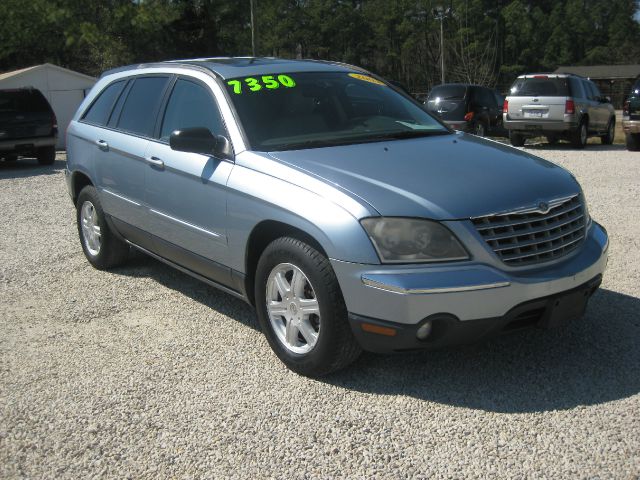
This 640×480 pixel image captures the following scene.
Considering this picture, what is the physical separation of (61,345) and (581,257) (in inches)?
130

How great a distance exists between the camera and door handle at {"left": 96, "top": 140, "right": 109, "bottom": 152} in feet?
20.1

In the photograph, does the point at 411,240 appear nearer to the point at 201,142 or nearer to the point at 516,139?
the point at 201,142

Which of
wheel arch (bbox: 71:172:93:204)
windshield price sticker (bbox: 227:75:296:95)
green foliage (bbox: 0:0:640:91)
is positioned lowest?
green foliage (bbox: 0:0:640:91)

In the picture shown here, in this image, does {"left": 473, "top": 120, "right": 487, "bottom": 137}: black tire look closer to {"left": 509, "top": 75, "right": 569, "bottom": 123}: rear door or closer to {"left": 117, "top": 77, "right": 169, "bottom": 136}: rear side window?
{"left": 509, "top": 75, "right": 569, "bottom": 123}: rear door

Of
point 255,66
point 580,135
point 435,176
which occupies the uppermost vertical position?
point 255,66

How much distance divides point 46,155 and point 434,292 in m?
16.4

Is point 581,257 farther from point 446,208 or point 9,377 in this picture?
point 9,377

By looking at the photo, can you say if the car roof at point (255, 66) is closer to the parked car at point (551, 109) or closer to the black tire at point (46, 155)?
the parked car at point (551, 109)

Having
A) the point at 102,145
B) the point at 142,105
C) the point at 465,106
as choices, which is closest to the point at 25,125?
the point at 465,106

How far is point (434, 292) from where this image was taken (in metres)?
3.60

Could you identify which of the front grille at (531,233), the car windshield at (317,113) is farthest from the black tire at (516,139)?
the front grille at (531,233)

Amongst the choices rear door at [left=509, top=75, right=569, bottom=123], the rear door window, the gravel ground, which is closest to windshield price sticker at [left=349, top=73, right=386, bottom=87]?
the gravel ground

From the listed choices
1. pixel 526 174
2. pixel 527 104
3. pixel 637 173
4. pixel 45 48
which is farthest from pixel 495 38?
pixel 526 174

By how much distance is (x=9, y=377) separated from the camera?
4426 mm
